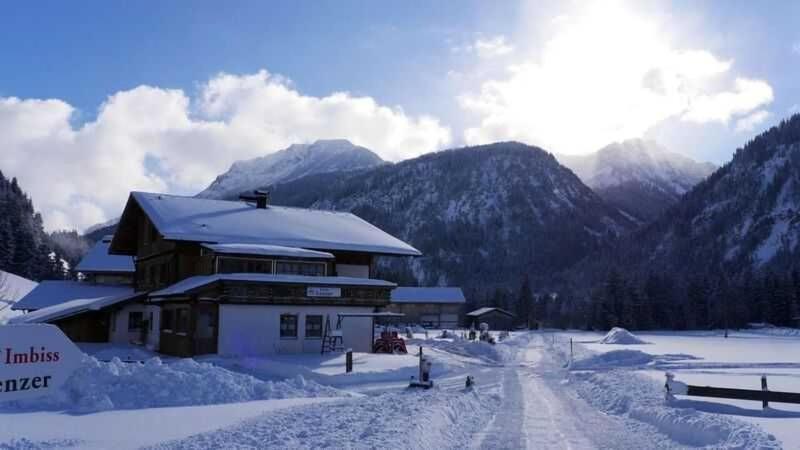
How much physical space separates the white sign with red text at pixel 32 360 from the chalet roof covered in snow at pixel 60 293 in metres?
36.2

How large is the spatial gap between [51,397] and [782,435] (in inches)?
619

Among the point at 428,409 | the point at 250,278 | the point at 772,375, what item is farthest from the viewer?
the point at 250,278

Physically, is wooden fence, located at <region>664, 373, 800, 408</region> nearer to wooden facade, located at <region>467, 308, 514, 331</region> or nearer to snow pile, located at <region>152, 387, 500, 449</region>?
snow pile, located at <region>152, 387, 500, 449</region>

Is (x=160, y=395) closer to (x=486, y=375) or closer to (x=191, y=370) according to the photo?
(x=191, y=370)

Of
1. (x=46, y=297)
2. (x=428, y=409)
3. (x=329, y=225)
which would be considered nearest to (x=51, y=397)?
(x=428, y=409)

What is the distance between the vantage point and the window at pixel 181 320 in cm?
3331

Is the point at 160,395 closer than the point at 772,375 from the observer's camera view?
Yes

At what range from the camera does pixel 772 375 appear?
28.7 m

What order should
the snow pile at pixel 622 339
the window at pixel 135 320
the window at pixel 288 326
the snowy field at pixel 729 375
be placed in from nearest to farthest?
the snowy field at pixel 729 375 → the window at pixel 288 326 → the window at pixel 135 320 → the snow pile at pixel 622 339

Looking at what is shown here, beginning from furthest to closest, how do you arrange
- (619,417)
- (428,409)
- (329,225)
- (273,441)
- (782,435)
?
(329,225) < (619,417) < (428,409) < (782,435) < (273,441)

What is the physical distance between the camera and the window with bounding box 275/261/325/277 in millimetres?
34938

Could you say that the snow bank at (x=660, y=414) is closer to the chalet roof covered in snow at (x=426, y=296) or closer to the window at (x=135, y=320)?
the window at (x=135, y=320)

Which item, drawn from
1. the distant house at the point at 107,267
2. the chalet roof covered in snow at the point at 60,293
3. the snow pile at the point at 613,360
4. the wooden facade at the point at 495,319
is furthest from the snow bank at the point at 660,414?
the wooden facade at the point at 495,319

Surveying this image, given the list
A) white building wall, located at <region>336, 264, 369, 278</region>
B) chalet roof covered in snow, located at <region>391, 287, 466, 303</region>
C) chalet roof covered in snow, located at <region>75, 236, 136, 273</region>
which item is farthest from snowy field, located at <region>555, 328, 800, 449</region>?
chalet roof covered in snow, located at <region>391, 287, 466, 303</region>
